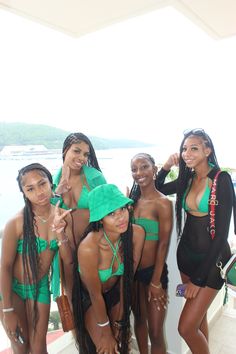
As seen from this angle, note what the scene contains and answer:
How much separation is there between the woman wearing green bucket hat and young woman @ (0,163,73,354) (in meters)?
0.17

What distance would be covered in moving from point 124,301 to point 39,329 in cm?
49

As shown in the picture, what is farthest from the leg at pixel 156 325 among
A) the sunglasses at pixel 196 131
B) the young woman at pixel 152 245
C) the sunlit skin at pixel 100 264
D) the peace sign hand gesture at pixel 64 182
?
the sunglasses at pixel 196 131

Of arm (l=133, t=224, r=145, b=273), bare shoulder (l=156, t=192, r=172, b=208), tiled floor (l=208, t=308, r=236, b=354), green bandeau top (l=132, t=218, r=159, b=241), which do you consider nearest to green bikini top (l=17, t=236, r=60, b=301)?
arm (l=133, t=224, r=145, b=273)

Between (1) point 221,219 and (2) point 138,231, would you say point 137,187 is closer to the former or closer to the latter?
(2) point 138,231

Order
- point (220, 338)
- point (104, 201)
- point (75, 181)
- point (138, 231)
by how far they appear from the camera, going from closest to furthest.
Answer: point (104, 201), point (138, 231), point (75, 181), point (220, 338)

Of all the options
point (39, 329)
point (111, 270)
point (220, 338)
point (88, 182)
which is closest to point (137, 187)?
point (88, 182)

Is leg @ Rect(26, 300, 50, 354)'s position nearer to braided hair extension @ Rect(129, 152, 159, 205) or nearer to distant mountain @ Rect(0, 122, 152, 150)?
braided hair extension @ Rect(129, 152, 159, 205)

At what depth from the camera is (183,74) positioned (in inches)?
117

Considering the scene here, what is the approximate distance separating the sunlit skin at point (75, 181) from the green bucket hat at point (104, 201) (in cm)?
35

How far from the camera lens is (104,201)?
1354 millimetres

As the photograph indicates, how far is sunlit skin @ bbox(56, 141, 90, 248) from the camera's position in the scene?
1.71 m

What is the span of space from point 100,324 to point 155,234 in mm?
584

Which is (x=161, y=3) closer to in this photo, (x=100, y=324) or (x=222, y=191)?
(x=222, y=191)

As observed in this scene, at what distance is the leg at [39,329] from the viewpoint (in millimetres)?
1515
